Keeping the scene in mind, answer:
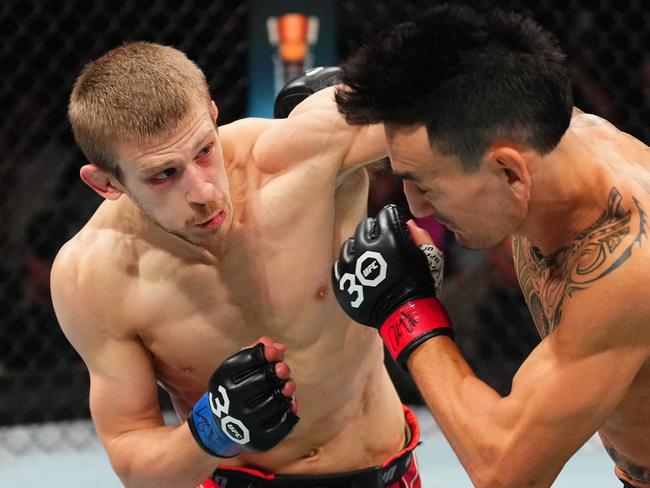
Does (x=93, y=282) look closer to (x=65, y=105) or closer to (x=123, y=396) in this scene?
(x=123, y=396)

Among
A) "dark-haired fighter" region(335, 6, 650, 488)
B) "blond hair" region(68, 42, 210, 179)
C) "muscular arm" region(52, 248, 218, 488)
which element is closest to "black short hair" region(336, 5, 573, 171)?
"dark-haired fighter" region(335, 6, 650, 488)

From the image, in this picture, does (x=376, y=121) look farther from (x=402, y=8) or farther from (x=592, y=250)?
(x=402, y=8)

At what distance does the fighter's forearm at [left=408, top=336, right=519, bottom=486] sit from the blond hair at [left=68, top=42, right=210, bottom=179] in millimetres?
498

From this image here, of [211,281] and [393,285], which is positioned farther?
[211,281]

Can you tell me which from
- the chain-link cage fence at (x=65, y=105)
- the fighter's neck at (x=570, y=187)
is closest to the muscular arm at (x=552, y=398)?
the fighter's neck at (x=570, y=187)

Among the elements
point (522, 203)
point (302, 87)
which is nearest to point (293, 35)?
point (302, 87)

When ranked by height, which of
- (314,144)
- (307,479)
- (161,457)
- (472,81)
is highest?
(472,81)

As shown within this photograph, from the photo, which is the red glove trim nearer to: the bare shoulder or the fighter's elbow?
the fighter's elbow

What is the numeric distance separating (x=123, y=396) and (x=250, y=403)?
264mm

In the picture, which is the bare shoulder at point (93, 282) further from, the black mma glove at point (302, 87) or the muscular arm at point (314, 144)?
the black mma glove at point (302, 87)

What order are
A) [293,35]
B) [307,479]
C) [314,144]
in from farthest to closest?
1. [293,35]
2. [307,479]
3. [314,144]

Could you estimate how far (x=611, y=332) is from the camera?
3.98ft

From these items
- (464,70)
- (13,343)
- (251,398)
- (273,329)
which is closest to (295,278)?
(273,329)

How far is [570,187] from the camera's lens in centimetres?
127
